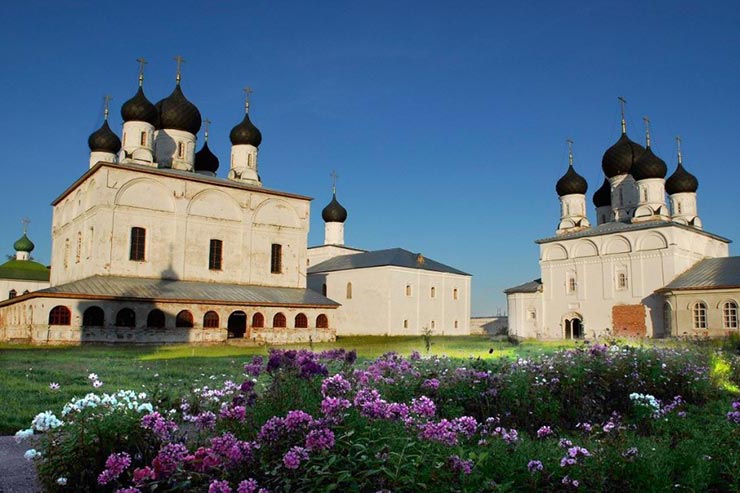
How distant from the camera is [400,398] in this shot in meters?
6.00

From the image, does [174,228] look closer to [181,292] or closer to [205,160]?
[181,292]

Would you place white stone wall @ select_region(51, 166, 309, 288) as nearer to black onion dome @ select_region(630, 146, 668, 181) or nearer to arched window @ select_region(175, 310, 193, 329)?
arched window @ select_region(175, 310, 193, 329)

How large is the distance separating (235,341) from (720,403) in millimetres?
20620

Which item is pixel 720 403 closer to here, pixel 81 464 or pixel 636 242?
pixel 81 464

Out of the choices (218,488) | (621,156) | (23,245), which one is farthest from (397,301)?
(23,245)

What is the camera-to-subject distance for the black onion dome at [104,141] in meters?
31.5

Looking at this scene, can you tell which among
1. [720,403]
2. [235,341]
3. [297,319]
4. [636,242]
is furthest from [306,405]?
[636,242]

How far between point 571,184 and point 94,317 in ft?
85.0

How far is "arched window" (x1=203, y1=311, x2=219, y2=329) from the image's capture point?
24755mm

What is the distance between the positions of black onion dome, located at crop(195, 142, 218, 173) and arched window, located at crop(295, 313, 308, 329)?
480 inches

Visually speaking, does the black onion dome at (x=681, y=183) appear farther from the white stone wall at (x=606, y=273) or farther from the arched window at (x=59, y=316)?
the arched window at (x=59, y=316)

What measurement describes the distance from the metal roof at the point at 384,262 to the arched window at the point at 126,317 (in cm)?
1529

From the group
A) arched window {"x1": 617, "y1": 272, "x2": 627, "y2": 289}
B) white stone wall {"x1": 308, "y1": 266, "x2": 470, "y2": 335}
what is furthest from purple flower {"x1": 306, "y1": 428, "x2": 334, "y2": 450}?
white stone wall {"x1": 308, "y1": 266, "x2": 470, "y2": 335}

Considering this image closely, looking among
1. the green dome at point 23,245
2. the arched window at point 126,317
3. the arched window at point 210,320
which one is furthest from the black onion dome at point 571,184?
the green dome at point 23,245
